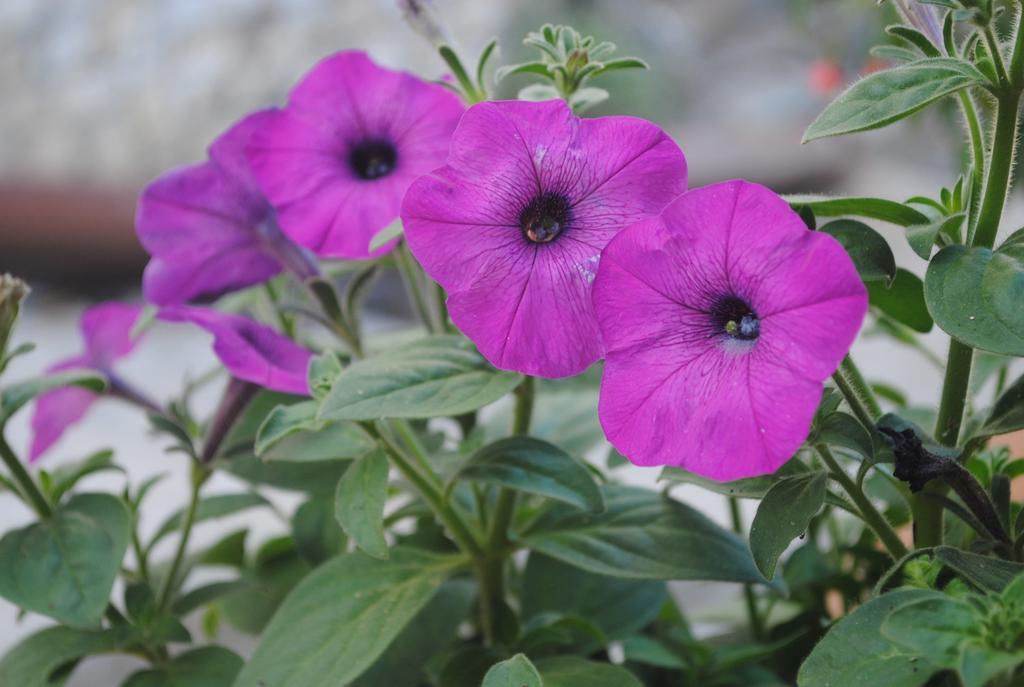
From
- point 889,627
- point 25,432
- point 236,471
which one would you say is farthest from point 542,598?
point 25,432

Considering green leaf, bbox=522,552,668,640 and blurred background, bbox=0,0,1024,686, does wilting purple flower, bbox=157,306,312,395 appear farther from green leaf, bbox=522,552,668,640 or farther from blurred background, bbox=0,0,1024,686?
blurred background, bbox=0,0,1024,686

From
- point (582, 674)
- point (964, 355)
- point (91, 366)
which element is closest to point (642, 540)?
point (582, 674)

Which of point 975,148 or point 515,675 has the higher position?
point 975,148

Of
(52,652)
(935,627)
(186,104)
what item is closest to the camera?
(935,627)

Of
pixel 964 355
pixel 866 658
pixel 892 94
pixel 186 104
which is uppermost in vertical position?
pixel 186 104

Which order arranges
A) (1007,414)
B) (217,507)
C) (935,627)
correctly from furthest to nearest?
(217,507) < (1007,414) < (935,627)

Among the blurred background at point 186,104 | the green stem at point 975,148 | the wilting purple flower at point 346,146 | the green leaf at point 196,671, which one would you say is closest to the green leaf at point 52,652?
the green leaf at point 196,671


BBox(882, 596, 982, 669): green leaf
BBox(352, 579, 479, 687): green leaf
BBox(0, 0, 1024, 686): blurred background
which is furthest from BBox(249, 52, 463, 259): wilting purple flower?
BBox(0, 0, 1024, 686): blurred background

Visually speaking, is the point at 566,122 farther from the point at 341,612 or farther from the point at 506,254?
the point at 341,612

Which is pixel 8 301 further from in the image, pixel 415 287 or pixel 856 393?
pixel 856 393
